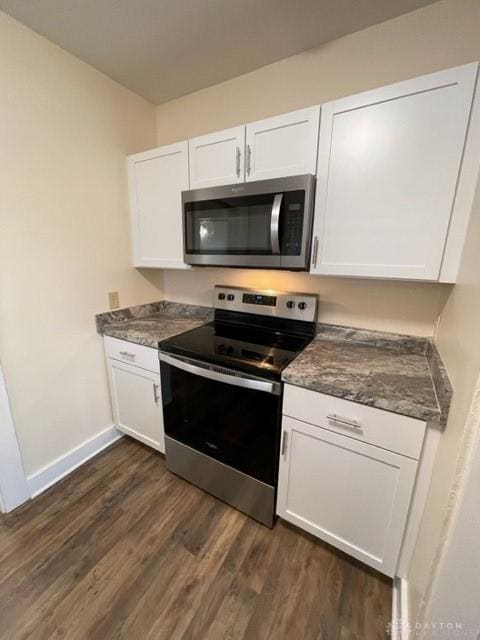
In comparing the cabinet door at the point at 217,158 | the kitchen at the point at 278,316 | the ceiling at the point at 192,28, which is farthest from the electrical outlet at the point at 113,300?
the ceiling at the point at 192,28

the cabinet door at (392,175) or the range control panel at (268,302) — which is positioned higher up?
the cabinet door at (392,175)

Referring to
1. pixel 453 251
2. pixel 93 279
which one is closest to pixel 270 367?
pixel 453 251

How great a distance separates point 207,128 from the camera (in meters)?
1.79

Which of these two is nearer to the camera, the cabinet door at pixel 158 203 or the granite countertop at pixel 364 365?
the granite countertop at pixel 364 365

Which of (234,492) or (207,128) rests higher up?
(207,128)

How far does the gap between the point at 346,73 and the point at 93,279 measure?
1.83 m

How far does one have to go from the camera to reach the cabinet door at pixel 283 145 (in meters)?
1.22

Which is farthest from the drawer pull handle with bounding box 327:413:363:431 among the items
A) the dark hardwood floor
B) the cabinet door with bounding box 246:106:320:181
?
the cabinet door with bounding box 246:106:320:181

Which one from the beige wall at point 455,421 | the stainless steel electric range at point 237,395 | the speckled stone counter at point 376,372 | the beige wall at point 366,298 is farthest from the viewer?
the beige wall at point 366,298

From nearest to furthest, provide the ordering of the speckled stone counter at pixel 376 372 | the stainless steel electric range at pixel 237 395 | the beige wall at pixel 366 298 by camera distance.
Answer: the speckled stone counter at pixel 376 372 < the stainless steel electric range at pixel 237 395 < the beige wall at pixel 366 298

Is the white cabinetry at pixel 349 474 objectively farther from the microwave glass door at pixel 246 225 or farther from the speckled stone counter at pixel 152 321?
the speckled stone counter at pixel 152 321

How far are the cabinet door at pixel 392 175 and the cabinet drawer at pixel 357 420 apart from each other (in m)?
0.59

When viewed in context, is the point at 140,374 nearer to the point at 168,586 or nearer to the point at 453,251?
the point at 168,586

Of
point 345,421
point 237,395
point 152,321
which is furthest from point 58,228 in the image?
point 345,421
